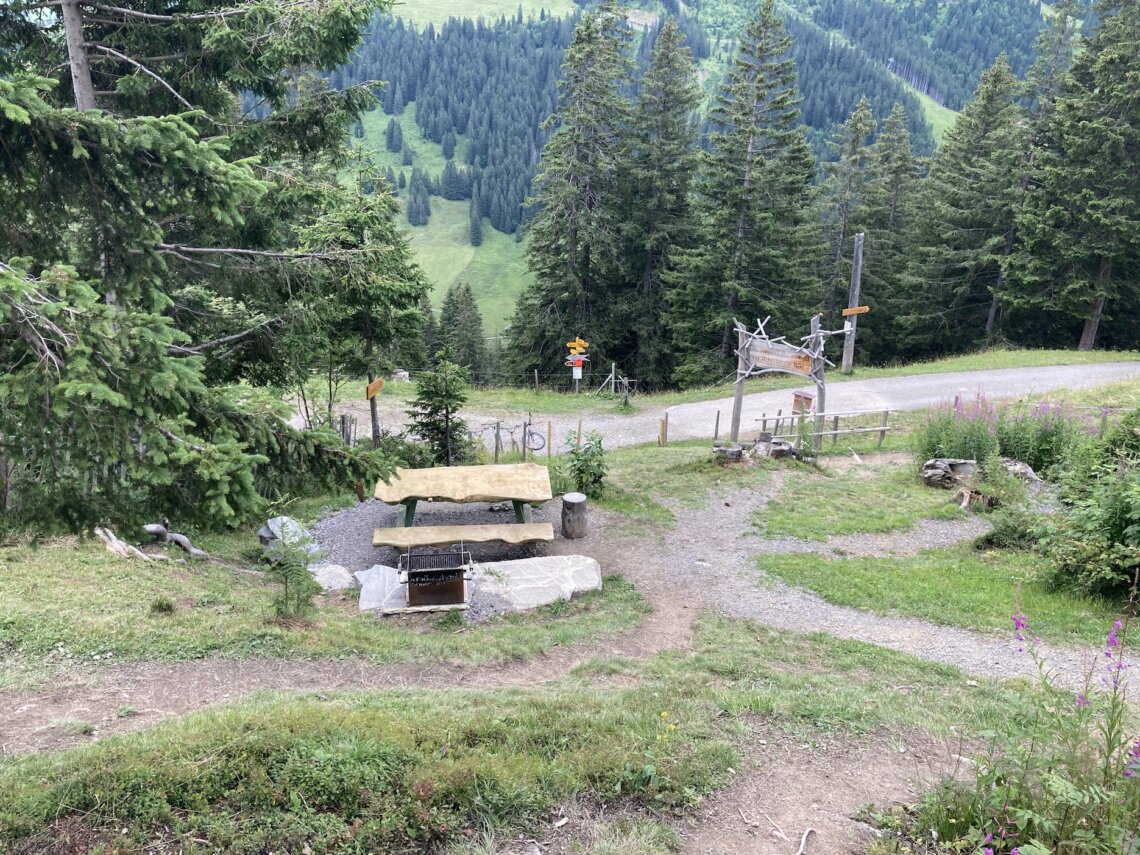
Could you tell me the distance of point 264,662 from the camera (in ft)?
21.8

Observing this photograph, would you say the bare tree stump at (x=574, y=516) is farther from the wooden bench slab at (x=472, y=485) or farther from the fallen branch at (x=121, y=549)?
the fallen branch at (x=121, y=549)

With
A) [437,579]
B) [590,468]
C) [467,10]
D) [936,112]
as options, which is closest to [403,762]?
[437,579]

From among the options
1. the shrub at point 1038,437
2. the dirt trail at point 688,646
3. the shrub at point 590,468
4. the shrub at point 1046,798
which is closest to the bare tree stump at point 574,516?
the dirt trail at point 688,646

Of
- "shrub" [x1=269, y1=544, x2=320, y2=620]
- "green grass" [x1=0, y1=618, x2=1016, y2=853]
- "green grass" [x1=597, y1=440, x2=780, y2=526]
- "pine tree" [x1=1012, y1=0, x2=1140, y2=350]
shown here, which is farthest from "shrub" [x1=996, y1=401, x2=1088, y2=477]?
"pine tree" [x1=1012, y1=0, x2=1140, y2=350]

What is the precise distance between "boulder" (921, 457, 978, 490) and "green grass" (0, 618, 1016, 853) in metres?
9.23

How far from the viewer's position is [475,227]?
121875 millimetres

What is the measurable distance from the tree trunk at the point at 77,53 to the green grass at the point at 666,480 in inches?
384

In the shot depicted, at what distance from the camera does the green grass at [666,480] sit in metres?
13.3

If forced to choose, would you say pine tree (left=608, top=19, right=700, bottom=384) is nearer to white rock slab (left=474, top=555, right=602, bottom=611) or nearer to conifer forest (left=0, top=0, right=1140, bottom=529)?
conifer forest (left=0, top=0, right=1140, bottom=529)

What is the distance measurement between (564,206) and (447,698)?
27363mm

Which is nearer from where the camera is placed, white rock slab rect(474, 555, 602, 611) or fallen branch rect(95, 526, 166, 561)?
fallen branch rect(95, 526, 166, 561)

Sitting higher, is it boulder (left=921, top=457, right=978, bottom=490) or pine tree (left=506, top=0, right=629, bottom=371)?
pine tree (left=506, top=0, right=629, bottom=371)

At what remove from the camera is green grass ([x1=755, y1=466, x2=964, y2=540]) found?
12258mm

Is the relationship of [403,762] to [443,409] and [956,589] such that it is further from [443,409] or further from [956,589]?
[443,409]
